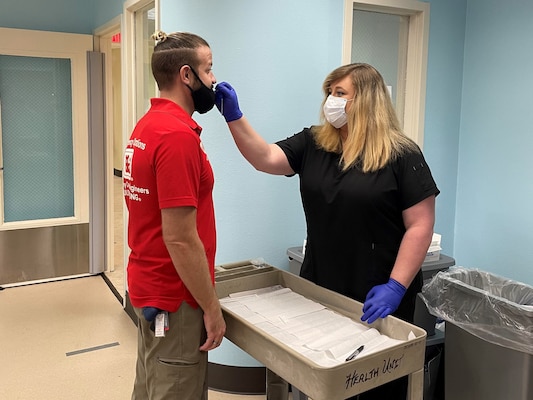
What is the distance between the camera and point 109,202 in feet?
14.3

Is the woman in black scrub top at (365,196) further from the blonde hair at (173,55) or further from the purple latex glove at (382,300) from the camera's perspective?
the blonde hair at (173,55)

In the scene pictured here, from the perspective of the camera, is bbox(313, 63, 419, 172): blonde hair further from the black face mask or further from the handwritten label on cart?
the handwritten label on cart

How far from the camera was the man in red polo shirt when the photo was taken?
1.40 m

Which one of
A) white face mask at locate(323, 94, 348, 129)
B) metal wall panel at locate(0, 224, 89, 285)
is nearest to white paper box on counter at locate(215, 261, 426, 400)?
white face mask at locate(323, 94, 348, 129)

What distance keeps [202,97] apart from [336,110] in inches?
19.3

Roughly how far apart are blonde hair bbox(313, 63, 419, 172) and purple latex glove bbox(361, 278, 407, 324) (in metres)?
0.37

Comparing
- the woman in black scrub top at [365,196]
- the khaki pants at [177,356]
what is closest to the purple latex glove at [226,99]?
the woman in black scrub top at [365,196]

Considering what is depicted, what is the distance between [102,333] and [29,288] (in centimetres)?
113

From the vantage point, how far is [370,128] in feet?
5.88

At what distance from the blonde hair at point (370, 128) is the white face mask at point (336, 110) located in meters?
0.03

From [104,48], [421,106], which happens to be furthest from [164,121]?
[104,48]

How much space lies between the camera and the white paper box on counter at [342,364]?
124cm

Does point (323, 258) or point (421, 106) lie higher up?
point (421, 106)

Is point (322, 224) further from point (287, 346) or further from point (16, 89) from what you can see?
point (16, 89)
